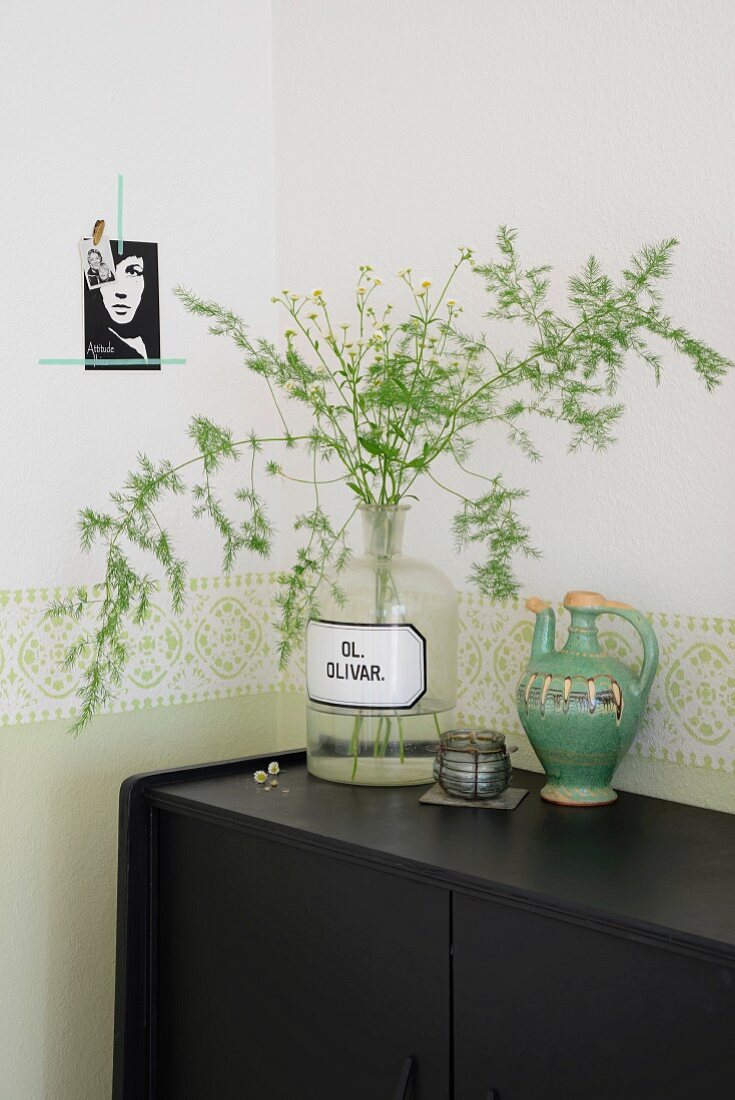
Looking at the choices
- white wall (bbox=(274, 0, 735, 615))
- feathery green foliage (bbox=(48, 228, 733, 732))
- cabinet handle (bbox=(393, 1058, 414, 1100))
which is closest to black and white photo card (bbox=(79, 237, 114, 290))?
feathery green foliage (bbox=(48, 228, 733, 732))

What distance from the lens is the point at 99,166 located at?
1.79m

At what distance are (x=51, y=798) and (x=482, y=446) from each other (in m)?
0.80

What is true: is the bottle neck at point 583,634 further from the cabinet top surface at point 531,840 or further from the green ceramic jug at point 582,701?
the cabinet top surface at point 531,840

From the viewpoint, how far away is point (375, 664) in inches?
60.7

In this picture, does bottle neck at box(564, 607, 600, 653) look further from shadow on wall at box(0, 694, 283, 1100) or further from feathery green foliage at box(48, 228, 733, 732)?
shadow on wall at box(0, 694, 283, 1100)

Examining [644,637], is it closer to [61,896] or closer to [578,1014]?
[578,1014]

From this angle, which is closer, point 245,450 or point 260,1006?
point 260,1006

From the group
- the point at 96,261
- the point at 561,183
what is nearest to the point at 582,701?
the point at 561,183

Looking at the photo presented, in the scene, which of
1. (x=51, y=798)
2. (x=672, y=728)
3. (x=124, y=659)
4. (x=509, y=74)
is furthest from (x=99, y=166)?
(x=672, y=728)

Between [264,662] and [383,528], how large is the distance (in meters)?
0.53

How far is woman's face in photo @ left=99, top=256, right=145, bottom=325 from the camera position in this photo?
180 cm

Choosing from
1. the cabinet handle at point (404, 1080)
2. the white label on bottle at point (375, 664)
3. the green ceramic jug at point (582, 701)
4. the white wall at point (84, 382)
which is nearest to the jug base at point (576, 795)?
the green ceramic jug at point (582, 701)

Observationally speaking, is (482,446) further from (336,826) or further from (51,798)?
(51,798)

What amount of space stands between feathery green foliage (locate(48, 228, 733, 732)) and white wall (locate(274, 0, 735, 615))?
0.03 meters
